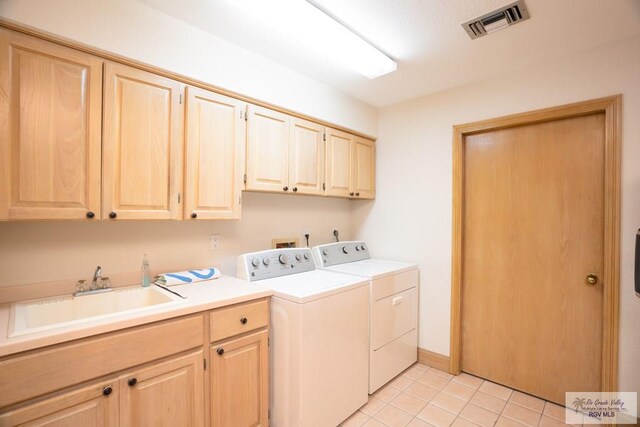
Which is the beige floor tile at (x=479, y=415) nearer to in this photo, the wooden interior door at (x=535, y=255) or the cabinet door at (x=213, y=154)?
the wooden interior door at (x=535, y=255)

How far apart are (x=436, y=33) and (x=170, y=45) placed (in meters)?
1.56

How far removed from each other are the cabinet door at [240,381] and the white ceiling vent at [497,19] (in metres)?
2.18

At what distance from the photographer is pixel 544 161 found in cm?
224

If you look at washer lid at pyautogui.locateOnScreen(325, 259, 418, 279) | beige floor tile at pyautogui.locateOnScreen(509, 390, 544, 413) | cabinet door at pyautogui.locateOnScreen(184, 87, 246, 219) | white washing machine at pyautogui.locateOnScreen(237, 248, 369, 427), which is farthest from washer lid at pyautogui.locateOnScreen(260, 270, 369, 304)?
beige floor tile at pyautogui.locateOnScreen(509, 390, 544, 413)

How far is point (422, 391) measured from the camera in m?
2.33

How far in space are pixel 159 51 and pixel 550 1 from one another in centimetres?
208

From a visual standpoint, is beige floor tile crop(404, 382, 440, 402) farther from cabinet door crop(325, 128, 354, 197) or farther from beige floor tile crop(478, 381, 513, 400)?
cabinet door crop(325, 128, 354, 197)

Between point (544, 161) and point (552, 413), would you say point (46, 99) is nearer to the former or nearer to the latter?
point (544, 161)

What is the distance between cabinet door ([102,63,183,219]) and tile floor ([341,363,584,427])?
6.09 feet

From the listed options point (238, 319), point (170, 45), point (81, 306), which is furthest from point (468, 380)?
point (170, 45)

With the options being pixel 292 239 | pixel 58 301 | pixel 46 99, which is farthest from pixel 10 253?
pixel 292 239

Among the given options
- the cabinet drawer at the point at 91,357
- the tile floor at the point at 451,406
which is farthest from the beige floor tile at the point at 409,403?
the cabinet drawer at the point at 91,357

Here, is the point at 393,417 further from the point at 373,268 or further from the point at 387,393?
the point at 373,268

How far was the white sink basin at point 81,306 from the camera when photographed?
133cm
